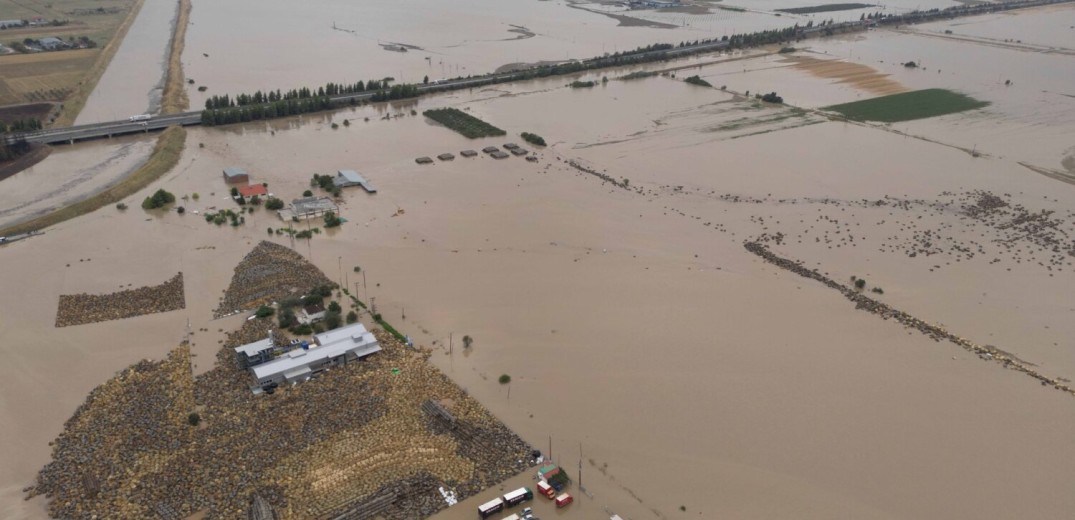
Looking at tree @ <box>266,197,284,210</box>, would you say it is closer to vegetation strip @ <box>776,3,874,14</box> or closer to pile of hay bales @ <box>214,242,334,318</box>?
pile of hay bales @ <box>214,242,334,318</box>

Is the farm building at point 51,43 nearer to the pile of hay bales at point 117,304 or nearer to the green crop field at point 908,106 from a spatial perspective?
the pile of hay bales at point 117,304

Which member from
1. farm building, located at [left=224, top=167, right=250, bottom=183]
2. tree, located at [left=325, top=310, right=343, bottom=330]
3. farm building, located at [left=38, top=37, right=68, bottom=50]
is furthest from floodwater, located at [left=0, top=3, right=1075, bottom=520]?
farm building, located at [left=38, top=37, right=68, bottom=50]

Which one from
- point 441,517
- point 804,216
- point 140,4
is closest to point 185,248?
point 441,517

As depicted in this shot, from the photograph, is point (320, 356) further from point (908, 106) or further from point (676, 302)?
point (908, 106)

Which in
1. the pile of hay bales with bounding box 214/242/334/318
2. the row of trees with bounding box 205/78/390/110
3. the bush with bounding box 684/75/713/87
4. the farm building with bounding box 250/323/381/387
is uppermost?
the bush with bounding box 684/75/713/87

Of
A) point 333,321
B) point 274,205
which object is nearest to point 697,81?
point 274,205

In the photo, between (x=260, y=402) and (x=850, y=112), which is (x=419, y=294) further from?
(x=850, y=112)
